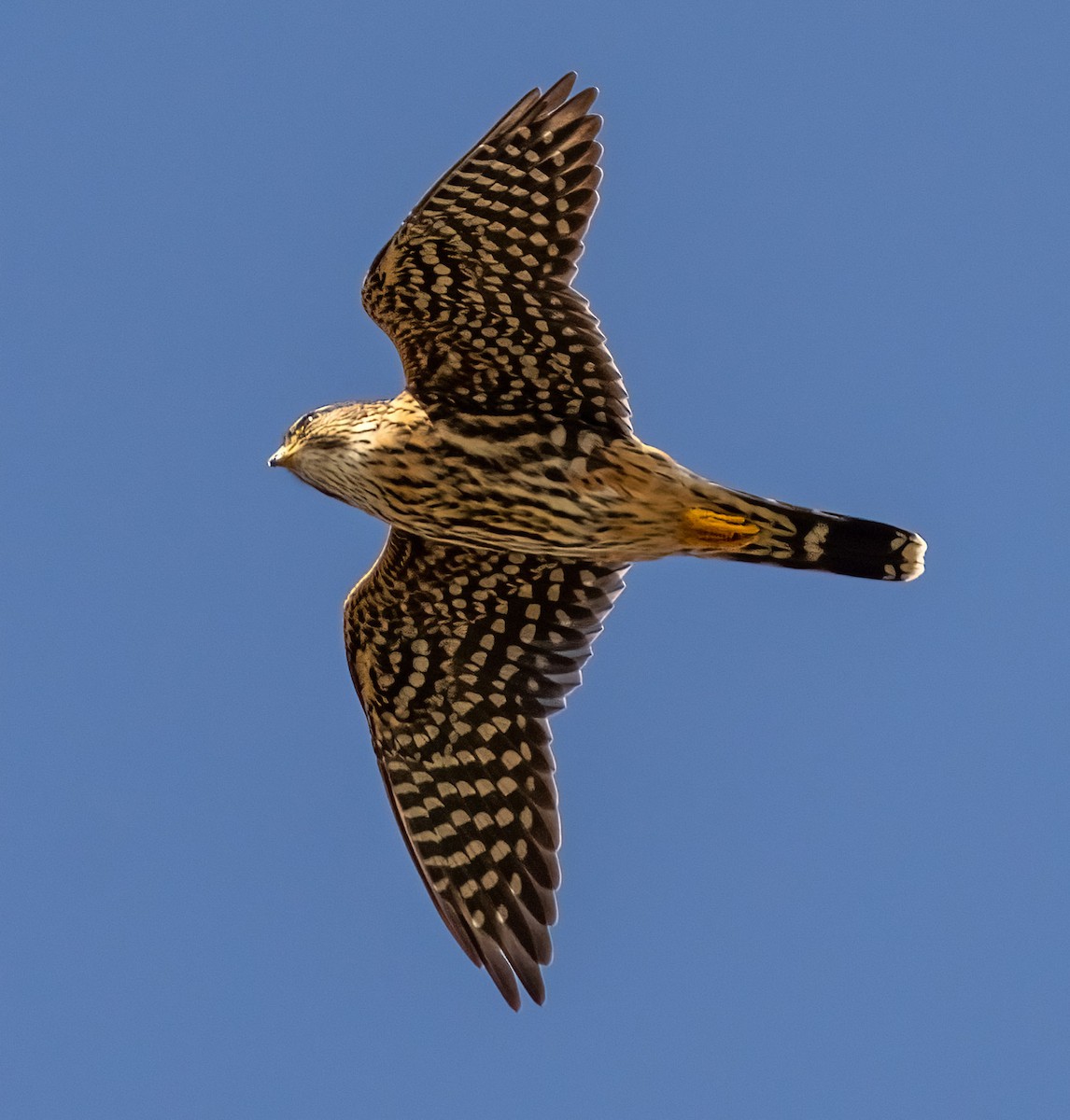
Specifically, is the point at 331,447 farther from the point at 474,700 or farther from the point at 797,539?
the point at 797,539

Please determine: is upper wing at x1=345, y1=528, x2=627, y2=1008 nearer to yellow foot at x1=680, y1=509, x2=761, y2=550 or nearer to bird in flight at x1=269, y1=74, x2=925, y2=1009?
bird in flight at x1=269, y1=74, x2=925, y2=1009

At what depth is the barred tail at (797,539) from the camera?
28.6 feet

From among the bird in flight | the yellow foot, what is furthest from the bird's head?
the yellow foot

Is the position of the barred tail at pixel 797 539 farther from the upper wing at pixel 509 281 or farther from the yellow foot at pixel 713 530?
the upper wing at pixel 509 281

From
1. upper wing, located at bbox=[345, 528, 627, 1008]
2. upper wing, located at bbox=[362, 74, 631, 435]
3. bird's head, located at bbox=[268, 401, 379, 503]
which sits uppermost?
upper wing, located at bbox=[362, 74, 631, 435]

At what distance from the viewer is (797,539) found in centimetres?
877

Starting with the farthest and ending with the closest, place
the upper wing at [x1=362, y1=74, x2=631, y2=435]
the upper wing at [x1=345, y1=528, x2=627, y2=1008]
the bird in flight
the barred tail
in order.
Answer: the upper wing at [x1=345, y1=528, x2=627, y2=1008]
the barred tail
the bird in flight
the upper wing at [x1=362, y1=74, x2=631, y2=435]

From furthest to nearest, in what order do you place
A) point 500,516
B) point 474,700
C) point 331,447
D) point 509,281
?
point 474,700 → point 331,447 → point 500,516 → point 509,281

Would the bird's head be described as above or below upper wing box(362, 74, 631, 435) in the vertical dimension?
below

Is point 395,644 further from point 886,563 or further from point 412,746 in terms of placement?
point 886,563

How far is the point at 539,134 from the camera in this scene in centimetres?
833

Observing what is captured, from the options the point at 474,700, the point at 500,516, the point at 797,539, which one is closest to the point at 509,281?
the point at 500,516

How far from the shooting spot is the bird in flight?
8.42 metres

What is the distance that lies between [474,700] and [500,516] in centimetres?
124
